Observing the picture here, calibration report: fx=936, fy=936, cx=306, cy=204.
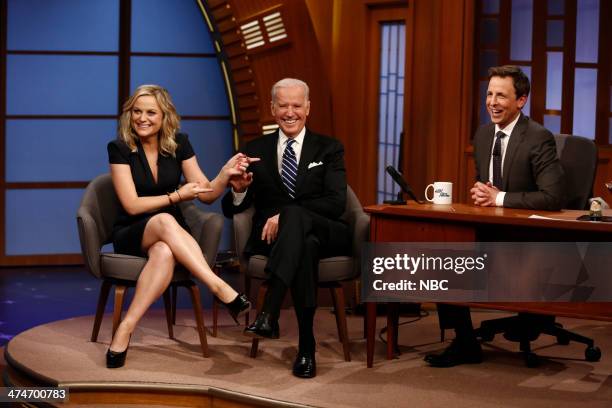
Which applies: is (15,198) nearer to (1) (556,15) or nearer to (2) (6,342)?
(2) (6,342)

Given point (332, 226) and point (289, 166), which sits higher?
point (289, 166)

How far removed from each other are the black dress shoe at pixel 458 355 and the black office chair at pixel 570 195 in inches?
5.8

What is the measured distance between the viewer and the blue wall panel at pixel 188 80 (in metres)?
7.65

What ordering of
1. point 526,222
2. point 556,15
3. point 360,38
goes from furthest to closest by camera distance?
point 360,38 → point 556,15 → point 526,222

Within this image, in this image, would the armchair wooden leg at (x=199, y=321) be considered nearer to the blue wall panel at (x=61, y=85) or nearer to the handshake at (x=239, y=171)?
the handshake at (x=239, y=171)

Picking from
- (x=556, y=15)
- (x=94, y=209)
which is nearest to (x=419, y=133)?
(x=556, y=15)

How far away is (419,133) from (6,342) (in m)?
2.99

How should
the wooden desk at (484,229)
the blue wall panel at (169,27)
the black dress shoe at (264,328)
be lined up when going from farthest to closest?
A: the blue wall panel at (169,27), the black dress shoe at (264,328), the wooden desk at (484,229)

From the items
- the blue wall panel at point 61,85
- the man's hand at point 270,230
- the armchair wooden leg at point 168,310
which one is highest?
the blue wall panel at point 61,85

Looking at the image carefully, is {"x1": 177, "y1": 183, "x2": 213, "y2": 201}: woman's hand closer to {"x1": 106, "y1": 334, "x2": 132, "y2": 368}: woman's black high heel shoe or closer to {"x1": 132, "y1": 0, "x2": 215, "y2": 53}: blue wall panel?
{"x1": 106, "y1": 334, "x2": 132, "y2": 368}: woman's black high heel shoe

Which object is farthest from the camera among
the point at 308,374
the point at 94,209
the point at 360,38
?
the point at 360,38

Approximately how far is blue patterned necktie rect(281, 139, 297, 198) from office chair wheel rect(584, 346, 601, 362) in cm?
156

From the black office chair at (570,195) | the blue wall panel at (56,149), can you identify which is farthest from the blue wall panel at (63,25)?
the black office chair at (570,195)

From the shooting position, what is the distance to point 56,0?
747 centimetres
